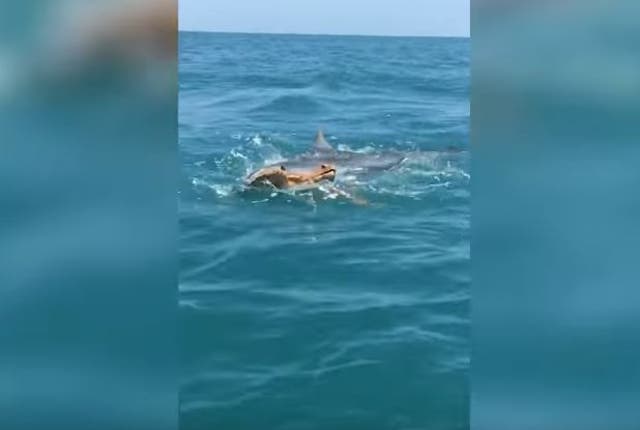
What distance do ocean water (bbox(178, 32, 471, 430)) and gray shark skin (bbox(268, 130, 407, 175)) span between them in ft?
0.10

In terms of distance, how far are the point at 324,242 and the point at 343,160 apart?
403 mm

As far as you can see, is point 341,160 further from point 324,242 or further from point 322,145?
point 324,242

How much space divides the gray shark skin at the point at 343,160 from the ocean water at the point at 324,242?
30mm

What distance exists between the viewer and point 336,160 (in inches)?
137

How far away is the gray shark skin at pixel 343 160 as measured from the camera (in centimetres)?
345

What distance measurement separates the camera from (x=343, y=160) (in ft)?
11.4

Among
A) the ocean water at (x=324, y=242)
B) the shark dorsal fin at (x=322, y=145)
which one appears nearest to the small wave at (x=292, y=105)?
the ocean water at (x=324, y=242)

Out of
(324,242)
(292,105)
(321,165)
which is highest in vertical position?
(292,105)

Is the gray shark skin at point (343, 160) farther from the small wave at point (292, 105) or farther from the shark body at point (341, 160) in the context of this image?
the small wave at point (292, 105)

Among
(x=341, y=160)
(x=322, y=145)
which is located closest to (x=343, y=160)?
(x=341, y=160)
